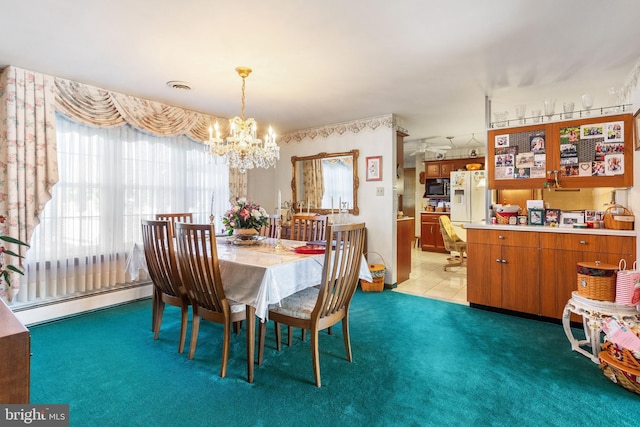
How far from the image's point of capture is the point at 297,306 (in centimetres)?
215

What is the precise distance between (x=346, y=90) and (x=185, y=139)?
226 cm

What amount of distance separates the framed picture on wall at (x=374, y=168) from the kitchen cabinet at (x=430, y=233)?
339 centimetres

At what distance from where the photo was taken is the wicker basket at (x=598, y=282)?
2.33 metres

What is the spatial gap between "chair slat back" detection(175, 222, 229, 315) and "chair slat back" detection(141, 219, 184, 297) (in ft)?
0.61

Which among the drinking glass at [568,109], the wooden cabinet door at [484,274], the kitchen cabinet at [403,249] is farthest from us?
the kitchen cabinet at [403,249]

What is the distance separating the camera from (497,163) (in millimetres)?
3496

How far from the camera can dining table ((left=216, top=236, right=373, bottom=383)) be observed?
194cm

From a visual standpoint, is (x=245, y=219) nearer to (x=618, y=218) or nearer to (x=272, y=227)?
(x=272, y=227)

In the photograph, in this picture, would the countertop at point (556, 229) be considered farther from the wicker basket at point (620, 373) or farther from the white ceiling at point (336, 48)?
the white ceiling at point (336, 48)

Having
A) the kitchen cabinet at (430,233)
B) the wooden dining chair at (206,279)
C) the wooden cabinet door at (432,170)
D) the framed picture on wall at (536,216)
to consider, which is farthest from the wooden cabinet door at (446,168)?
the wooden dining chair at (206,279)

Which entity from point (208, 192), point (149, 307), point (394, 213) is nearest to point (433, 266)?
point (394, 213)

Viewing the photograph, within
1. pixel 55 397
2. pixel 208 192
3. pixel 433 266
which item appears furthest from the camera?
pixel 433 266

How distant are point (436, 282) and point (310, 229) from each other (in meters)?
2.40

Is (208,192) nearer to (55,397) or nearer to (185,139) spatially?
(185,139)
